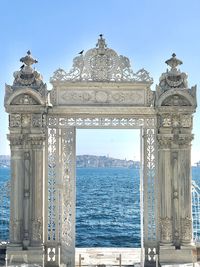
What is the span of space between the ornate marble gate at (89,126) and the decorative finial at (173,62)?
0.08ft

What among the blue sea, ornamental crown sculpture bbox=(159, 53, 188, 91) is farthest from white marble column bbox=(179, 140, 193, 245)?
the blue sea

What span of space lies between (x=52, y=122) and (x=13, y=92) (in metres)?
1.10

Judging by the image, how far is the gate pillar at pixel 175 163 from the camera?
1134cm

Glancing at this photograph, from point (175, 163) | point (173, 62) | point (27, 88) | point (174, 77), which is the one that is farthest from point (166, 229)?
point (27, 88)

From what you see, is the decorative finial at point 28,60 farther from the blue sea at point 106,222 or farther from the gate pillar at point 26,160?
the blue sea at point 106,222

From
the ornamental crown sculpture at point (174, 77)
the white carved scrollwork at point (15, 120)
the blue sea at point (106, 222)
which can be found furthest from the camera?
the blue sea at point (106, 222)

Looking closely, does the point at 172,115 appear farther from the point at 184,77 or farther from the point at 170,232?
the point at 170,232

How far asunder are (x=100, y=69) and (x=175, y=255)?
4.50 metres

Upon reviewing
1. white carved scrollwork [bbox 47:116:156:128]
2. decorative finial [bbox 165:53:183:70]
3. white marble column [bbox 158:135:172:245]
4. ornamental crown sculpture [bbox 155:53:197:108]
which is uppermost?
decorative finial [bbox 165:53:183:70]

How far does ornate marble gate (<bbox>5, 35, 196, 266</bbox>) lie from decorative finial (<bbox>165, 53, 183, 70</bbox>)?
2 centimetres

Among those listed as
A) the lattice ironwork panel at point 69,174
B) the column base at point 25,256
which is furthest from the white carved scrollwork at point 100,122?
the column base at point 25,256

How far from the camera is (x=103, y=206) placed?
43.0m

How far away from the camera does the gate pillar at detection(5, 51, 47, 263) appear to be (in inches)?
443

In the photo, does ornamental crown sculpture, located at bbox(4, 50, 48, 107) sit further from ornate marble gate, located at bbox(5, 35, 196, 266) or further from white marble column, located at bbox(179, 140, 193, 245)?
white marble column, located at bbox(179, 140, 193, 245)
